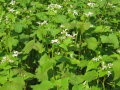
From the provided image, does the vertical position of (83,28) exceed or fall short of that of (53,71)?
it exceeds it

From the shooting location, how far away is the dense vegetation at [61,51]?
137 inches

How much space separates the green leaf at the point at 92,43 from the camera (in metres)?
4.12

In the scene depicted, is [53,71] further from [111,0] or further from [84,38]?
[111,0]

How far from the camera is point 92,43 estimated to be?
4.16 m

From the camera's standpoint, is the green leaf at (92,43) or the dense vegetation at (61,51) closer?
the dense vegetation at (61,51)

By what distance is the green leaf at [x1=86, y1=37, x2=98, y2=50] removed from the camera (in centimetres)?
412

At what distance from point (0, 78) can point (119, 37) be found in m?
1.97

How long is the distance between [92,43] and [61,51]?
0.53m

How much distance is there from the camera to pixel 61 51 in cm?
392

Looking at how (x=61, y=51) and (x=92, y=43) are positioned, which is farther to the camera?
(x=92, y=43)

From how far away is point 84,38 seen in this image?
4.36 m

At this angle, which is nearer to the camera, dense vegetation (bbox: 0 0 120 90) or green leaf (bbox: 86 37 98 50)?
dense vegetation (bbox: 0 0 120 90)

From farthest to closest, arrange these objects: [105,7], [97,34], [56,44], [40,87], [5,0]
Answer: [5,0] → [105,7] → [97,34] → [56,44] → [40,87]

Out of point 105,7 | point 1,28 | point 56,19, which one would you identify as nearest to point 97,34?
point 56,19
